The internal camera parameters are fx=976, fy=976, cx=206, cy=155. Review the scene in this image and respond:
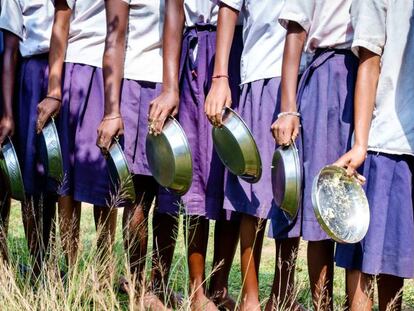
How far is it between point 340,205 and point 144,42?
161 cm

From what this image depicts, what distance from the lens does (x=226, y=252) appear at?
5.24 metres

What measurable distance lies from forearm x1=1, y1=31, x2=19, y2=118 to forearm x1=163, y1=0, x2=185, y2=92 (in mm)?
1116

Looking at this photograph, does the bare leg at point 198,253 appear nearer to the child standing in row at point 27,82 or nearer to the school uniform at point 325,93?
the school uniform at point 325,93

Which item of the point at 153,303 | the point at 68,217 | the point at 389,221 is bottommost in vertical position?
the point at 153,303

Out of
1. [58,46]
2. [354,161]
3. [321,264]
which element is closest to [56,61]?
[58,46]

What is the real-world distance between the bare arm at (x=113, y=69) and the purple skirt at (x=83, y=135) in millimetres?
236

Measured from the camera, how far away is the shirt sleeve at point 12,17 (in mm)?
5605

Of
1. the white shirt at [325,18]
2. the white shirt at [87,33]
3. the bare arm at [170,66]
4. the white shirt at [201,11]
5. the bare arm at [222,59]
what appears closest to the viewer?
the white shirt at [325,18]

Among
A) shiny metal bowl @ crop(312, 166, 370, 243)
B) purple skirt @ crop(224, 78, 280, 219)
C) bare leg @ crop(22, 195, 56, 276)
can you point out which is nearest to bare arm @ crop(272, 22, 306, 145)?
purple skirt @ crop(224, 78, 280, 219)

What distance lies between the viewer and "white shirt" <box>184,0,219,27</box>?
16.4 feet

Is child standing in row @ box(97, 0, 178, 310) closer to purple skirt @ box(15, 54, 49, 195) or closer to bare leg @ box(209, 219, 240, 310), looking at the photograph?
bare leg @ box(209, 219, 240, 310)

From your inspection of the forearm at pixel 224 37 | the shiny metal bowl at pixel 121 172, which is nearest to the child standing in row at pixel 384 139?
the forearm at pixel 224 37

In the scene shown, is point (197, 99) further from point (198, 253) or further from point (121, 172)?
point (198, 253)

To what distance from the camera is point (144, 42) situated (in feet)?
17.0
